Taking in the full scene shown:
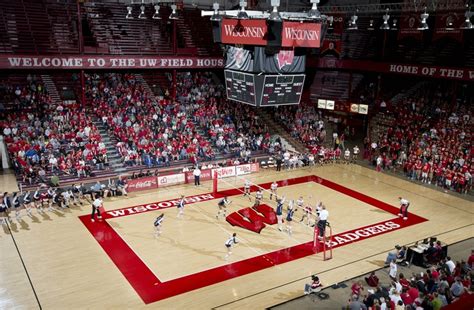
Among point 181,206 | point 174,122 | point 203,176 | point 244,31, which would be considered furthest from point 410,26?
point 181,206

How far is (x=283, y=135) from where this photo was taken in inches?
1380

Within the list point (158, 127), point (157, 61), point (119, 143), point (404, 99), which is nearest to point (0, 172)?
point (119, 143)

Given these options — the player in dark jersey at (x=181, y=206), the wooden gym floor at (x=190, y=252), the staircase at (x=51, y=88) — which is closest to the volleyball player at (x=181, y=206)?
the player in dark jersey at (x=181, y=206)

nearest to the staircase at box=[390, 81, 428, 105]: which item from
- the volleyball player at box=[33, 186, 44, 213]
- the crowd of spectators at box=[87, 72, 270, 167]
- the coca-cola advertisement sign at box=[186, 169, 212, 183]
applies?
the crowd of spectators at box=[87, 72, 270, 167]

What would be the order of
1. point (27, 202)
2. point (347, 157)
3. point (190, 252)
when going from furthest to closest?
point (347, 157), point (27, 202), point (190, 252)

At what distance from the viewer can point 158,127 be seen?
2995 cm

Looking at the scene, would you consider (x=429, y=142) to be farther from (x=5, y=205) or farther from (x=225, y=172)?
(x=5, y=205)

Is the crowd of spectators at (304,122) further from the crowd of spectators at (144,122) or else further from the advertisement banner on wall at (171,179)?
the advertisement banner on wall at (171,179)

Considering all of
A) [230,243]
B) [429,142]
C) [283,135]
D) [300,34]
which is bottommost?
[230,243]

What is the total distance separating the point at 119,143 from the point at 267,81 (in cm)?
1108

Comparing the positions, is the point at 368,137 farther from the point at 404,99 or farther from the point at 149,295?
the point at 149,295

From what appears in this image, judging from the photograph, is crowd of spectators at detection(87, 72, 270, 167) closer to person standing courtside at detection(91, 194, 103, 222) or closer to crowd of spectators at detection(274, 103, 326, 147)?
crowd of spectators at detection(274, 103, 326, 147)

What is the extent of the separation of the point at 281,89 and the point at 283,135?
1277 centimetres

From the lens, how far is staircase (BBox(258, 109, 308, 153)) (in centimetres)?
3356
